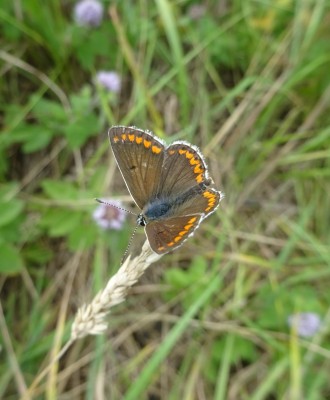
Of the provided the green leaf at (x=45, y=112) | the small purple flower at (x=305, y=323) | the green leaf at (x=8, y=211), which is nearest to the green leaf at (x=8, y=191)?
the green leaf at (x=8, y=211)

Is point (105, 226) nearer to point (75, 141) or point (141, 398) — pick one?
point (75, 141)

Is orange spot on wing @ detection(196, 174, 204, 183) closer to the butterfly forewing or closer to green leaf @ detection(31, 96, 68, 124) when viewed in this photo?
the butterfly forewing

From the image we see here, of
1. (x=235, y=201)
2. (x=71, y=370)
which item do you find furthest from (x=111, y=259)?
(x=235, y=201)

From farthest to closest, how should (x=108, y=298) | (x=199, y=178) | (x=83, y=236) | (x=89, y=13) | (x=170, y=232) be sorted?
(x=89, y=13)
(x=83, y=236)
(x=199, y=178)
(x=170, y=232)
(x=108, y=298)

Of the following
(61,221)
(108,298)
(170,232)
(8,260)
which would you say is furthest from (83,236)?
(108,298)

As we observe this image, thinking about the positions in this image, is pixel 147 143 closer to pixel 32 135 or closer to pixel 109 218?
pixel 109 218

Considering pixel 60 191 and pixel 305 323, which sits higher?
pixel 60 191

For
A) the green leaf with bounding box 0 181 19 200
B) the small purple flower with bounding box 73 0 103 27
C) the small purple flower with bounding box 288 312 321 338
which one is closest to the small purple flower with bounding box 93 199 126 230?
the green leaf with bounding box 0 181 19 200

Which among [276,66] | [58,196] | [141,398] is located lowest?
[141,398]
